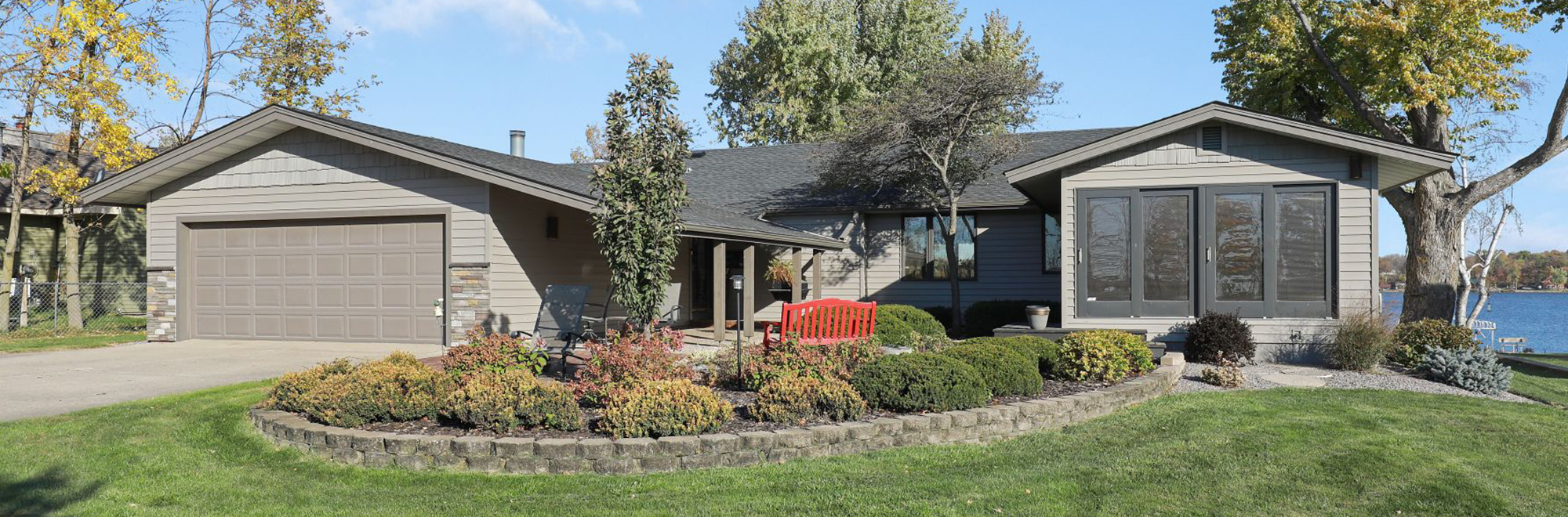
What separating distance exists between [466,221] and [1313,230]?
10478 millimetres

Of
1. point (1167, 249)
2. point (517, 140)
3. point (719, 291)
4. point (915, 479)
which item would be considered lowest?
point (915, 479)

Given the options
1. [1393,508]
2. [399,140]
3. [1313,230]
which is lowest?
[1393,508]

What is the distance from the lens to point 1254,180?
11586 millimetres

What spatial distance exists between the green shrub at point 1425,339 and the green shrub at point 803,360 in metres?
6.75

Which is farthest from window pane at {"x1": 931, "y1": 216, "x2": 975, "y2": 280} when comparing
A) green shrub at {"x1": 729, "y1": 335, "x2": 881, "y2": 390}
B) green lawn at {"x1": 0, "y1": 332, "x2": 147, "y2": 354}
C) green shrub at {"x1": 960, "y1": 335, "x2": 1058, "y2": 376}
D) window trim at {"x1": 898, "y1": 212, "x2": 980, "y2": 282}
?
green lawn at {"x1": 0, "y1": 332, "x2": 147, "y2": 354}

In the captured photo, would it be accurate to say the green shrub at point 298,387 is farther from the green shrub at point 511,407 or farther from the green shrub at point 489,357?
the green shrub at point 511,407

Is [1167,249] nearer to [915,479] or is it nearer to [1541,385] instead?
[1541,385]

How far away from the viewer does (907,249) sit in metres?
17.7

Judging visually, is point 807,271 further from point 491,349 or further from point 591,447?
point 591,447

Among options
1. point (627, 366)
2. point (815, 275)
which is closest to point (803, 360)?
point (627, 366)

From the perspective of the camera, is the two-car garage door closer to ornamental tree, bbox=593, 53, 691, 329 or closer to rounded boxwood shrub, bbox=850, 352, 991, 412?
ornamental tree, bbox=593, 53, 691, 329

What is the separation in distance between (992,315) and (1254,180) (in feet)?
16.7

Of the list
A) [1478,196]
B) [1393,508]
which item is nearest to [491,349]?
[1393,508]

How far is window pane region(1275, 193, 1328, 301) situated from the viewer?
11.5 metres
